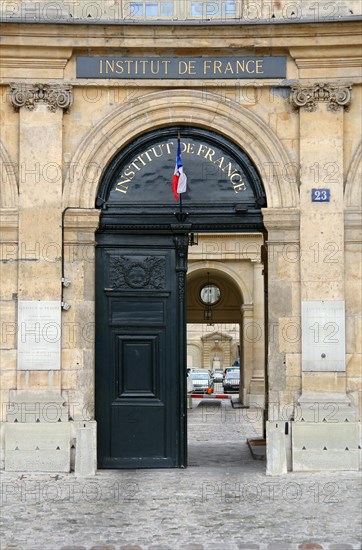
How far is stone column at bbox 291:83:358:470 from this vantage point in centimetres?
1347

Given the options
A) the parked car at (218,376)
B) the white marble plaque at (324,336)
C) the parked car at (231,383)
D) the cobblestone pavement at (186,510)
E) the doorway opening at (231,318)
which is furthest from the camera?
the parked car at (218,376)

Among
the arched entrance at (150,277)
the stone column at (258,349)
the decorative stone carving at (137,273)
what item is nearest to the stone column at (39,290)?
the arched entrance at (150,277)

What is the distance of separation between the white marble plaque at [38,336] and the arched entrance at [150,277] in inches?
26.9

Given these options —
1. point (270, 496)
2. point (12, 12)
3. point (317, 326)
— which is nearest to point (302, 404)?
point (317, 326)

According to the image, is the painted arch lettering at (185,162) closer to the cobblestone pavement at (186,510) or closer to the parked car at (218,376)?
the cobblestone pavement at (186,510)

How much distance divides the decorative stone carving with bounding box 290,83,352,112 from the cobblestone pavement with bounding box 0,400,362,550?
195 inches

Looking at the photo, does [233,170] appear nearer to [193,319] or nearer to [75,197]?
[75,197]

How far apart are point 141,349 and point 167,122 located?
319cm

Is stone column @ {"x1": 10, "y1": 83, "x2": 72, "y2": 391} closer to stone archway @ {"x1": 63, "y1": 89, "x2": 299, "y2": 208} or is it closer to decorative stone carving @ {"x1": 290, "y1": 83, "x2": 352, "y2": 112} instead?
stone archway @ {"x1": 63, "y1": 89, "x2": 299, "y2": 208}

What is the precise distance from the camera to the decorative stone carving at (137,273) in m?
14.3

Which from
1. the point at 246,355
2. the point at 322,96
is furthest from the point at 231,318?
the point at 322,96

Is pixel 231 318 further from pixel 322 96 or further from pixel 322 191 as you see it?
pixel 322 96

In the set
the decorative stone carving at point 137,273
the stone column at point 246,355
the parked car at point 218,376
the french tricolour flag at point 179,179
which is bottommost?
the parked car at point 218,376

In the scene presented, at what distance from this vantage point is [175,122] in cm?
1429
